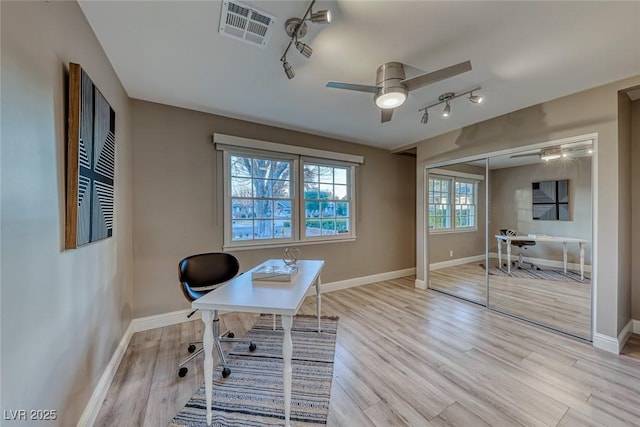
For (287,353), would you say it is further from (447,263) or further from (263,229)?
(447,263)

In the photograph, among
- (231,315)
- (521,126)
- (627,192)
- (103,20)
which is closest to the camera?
(103,20)

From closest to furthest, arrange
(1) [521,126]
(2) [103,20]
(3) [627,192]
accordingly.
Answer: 1. (2) [103,20]
2. (3) [627,192]
3. (1) [521,126]

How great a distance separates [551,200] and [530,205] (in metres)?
0.22

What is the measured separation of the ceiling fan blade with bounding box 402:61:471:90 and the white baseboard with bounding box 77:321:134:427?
9.83 feet

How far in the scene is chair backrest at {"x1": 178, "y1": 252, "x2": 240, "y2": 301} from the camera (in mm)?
2377

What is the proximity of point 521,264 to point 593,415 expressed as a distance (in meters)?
2.14

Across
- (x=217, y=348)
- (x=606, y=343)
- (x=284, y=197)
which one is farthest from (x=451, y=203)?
(x=217, y=348)

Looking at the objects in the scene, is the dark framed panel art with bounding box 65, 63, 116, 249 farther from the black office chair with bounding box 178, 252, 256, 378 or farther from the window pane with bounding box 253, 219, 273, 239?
the window pane with bounding box 253, 219, 273, 239

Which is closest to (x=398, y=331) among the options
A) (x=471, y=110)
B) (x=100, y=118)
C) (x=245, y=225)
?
(x=245, y=225)

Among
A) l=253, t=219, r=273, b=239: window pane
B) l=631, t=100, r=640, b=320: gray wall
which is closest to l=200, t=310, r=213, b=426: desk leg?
l=253, t=219, r=273, b=239: window pane

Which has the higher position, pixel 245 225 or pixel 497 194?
pixel 497 194

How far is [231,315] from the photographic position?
3.21 metres

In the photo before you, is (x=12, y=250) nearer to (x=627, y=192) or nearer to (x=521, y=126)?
(x=521, y=126)

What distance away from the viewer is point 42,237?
42.9 inches
